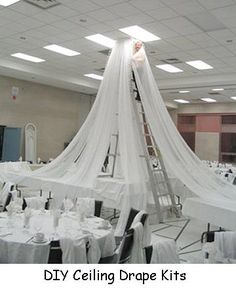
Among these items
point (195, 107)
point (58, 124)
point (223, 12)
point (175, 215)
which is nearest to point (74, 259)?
point (175, 215)


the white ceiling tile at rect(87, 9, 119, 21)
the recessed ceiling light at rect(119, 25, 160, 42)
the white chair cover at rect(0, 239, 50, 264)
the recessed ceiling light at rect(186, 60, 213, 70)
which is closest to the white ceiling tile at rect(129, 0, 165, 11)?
the white ceiling tile at rect(87, 9, 119, 21)

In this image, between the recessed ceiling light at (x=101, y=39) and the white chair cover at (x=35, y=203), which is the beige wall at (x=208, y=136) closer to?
the recessed ceiling light at (x=101, y=39)

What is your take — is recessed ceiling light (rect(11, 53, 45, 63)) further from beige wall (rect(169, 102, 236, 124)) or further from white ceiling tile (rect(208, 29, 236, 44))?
beige wall (rect(169, 102, 236, 124))

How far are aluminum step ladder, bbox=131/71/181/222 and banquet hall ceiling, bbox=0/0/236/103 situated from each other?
47.5 inches

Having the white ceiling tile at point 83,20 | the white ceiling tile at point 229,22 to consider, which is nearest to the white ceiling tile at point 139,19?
the white ceiling tile at point 83,20

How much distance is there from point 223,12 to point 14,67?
255 inches

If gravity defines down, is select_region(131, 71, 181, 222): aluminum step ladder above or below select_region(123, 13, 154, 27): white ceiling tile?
below

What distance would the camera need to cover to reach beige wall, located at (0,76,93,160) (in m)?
11.3

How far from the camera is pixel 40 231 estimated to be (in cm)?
338

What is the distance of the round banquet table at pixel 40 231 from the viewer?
9.77 feet

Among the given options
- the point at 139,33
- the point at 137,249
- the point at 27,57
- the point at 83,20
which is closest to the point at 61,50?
the point at 27,57

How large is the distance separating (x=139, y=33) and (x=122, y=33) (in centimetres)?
34

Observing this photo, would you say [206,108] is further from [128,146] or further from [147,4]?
[128,146]

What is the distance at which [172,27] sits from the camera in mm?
6070
